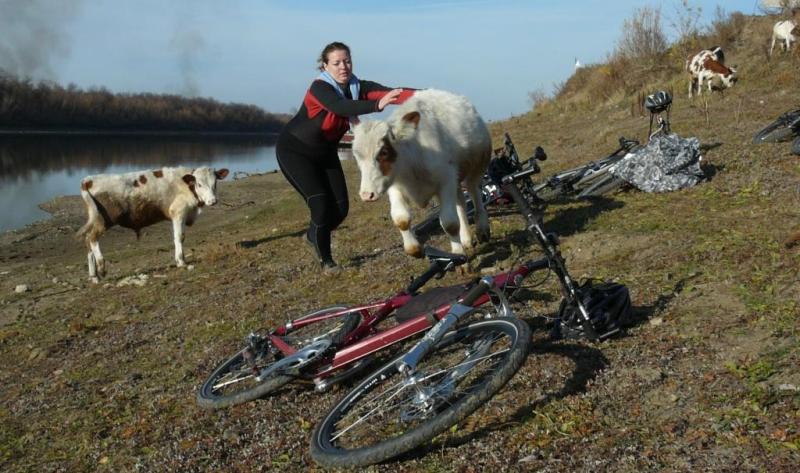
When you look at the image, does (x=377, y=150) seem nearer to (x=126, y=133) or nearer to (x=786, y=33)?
(x=786, y=33)

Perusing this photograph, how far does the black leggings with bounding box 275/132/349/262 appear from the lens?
8.41 meters

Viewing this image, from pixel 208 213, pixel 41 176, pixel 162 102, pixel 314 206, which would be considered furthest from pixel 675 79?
pixel 162 102

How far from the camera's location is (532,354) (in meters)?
4.98

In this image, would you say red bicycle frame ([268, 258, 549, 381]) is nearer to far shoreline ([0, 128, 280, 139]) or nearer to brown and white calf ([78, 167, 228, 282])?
brown and white calf ([78, 167, 228, 282])

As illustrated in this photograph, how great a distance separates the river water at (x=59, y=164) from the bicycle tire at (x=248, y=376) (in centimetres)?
2244

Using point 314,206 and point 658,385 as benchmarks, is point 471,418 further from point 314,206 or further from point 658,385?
point 314,206

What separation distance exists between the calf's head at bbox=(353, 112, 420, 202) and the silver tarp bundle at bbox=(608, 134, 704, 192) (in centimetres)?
438

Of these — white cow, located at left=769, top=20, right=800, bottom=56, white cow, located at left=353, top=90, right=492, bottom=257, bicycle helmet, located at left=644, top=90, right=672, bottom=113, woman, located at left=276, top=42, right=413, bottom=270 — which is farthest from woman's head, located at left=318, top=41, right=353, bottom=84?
white cow, located at left=769, top=20, right=800, bottom=56

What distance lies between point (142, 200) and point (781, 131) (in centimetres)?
1103

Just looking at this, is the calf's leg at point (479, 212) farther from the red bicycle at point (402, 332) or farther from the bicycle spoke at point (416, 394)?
the bicycle spoke at point (416, 394)

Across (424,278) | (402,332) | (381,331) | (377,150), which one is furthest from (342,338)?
(377,150)

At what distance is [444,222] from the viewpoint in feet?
25.0

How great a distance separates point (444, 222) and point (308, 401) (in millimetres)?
3021

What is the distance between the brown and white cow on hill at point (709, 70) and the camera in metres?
20.7
